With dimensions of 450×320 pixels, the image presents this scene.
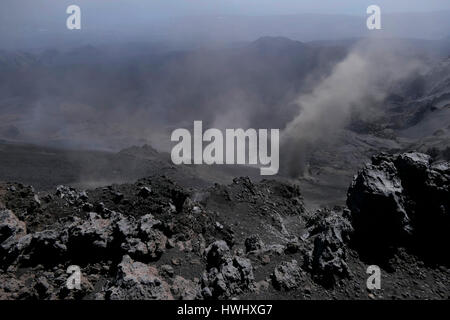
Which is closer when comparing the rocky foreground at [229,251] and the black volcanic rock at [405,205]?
the rocky foreground at [229,251]

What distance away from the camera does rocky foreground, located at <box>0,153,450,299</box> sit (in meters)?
10.3

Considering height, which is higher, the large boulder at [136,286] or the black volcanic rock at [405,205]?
the black volcanic rock at [405,205]

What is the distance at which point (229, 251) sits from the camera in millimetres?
12367

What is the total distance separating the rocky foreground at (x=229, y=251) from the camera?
10273 millimetres

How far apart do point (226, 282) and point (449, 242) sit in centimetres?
763

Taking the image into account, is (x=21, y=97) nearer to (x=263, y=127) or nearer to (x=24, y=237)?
(x=263, y=127)

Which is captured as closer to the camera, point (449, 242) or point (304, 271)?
point (304, 271)

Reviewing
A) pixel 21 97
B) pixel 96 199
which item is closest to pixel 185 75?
pixel 21 97

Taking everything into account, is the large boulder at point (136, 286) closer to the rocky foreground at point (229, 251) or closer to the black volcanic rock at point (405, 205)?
the rocky foreground at point (229, 251)

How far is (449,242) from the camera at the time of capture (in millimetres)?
12477

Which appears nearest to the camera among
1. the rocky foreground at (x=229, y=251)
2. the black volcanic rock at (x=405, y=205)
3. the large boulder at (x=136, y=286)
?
the large boulder at (x=136, y=286)

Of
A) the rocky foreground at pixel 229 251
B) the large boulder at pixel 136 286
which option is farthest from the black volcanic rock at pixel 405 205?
the large boulder at pixel 136 286

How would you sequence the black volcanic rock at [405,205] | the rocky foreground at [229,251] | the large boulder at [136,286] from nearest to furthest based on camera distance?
the large boulder at [136,286], the rocky foreground at [229,251], the black volcanic rock at [405,205]

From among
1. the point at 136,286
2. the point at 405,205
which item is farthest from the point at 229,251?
the point at 405,205
